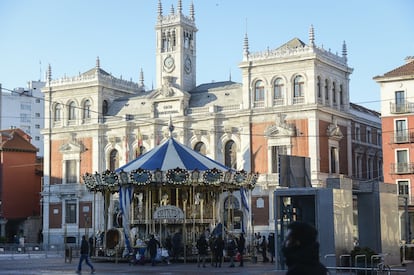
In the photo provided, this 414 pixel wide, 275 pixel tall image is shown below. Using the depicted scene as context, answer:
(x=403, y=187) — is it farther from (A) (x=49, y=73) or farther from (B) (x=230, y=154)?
(A) (x=49, y=73)

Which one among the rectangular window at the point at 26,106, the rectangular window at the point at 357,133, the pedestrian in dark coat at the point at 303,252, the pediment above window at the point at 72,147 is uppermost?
the rectangular window at the point at 26,106

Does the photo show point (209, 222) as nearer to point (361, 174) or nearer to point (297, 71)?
point (297, 71)

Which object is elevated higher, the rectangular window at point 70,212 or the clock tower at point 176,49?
the clock tower at point 176,49

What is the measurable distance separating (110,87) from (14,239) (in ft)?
55.3

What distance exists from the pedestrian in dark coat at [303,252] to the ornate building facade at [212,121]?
153ft

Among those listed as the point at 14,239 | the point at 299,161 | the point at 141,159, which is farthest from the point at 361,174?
the point at 299,161

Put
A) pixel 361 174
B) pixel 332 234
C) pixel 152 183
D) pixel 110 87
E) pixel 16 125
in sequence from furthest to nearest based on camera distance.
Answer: pixel 16 125 < pixel 110 87 < pixel 361 174 < pixel 152 183 < pixel 332 234

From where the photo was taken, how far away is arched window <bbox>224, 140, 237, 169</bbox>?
61.3 meters

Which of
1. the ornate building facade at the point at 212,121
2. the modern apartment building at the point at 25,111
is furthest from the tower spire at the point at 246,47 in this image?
the modern apartment building at the point at 25,111

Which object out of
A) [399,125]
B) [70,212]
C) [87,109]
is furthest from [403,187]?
[70,212]

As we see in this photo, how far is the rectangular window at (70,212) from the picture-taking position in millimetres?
67938

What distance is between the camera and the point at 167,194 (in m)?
41.8

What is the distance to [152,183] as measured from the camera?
4031 cm

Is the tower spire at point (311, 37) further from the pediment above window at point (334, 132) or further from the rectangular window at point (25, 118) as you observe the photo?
the rectangular window at point (25, 118)
